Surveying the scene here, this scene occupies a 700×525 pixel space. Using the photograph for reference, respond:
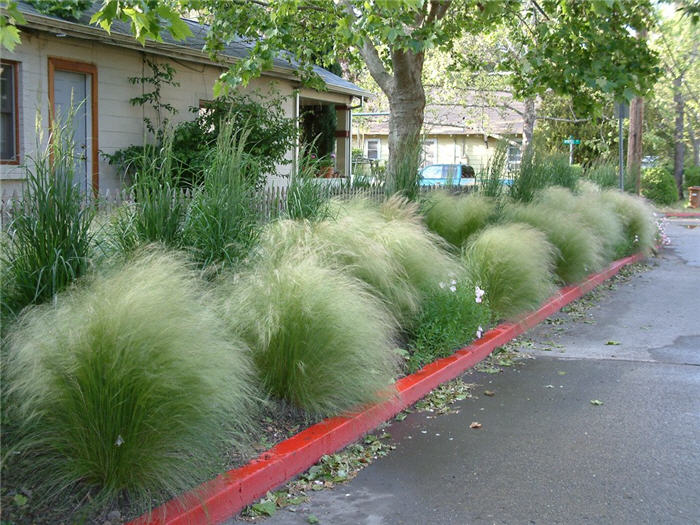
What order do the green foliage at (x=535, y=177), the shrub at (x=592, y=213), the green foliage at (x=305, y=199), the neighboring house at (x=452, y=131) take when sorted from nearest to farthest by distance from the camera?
the green foliage at (x=305, y=199)
the shrub at (x=592, y=213)
the green foliage at (x=535, y=177)
the neighboring house at (x=452, y=131)

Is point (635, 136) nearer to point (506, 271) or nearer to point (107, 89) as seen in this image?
point (506, 271)

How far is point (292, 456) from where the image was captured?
4621 millimetres

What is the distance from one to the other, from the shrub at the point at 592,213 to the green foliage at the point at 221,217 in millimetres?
7308

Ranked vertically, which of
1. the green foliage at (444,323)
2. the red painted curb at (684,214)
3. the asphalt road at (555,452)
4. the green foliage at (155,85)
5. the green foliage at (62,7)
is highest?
the green foliage at (62,7)

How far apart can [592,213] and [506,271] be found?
5.25 metres

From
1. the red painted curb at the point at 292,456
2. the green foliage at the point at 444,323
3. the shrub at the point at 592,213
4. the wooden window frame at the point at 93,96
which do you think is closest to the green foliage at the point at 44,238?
the red painted curb at the point at 292,456

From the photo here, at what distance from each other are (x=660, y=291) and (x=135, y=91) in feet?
30.8

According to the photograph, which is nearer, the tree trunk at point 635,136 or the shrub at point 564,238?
the shrub at point 564,238

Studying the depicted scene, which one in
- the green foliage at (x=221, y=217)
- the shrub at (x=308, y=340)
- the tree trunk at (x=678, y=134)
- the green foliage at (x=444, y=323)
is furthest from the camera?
the tree trunk at (x=678, y=134)

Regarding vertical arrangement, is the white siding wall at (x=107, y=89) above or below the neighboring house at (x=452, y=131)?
below

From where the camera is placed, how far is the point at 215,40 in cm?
1252

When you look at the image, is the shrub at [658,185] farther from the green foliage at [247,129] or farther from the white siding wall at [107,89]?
the green foliage at [247,129]

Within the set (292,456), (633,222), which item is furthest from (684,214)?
(292,456)

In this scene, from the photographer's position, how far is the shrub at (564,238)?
36.7ft
